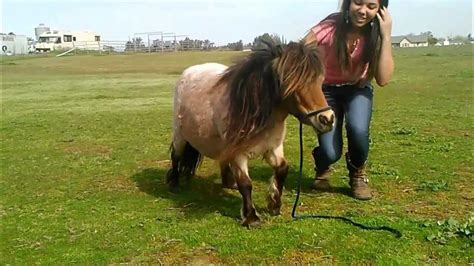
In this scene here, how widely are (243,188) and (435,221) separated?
171 centimetres

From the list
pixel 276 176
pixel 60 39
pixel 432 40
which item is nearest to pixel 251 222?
pixel 276 176

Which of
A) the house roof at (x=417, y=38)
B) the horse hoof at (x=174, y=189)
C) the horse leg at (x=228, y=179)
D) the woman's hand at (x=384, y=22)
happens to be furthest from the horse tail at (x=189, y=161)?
the house roof at (x=417, y=38)

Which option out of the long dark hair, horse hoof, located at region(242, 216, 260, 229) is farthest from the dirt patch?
the long dark hair

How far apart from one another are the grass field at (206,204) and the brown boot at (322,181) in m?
0.13

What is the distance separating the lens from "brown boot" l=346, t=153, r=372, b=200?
5391 millimetres

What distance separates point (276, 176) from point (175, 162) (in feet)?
4.93

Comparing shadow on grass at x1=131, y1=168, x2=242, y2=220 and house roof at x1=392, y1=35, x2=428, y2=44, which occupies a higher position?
house roof at x1=392, y1=35, x2=428, y2=44

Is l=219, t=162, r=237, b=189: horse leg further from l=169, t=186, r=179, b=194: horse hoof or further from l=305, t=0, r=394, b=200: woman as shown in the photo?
l=305, t=0, r=394, b=200: woman

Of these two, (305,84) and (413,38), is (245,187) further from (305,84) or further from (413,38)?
A: (413,38)

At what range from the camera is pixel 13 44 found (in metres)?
69.6

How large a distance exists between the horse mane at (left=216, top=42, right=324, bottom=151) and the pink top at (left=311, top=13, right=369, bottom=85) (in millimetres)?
922

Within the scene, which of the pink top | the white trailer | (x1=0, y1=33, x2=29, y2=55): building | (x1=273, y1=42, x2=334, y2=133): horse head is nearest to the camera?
(x1=273, y1=42, x2=334, y2=133): horse head

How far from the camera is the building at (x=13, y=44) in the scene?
219 feet

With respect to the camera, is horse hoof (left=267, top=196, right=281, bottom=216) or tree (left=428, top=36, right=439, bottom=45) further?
tree (left=428, top=36, right=439, bottom=45)
